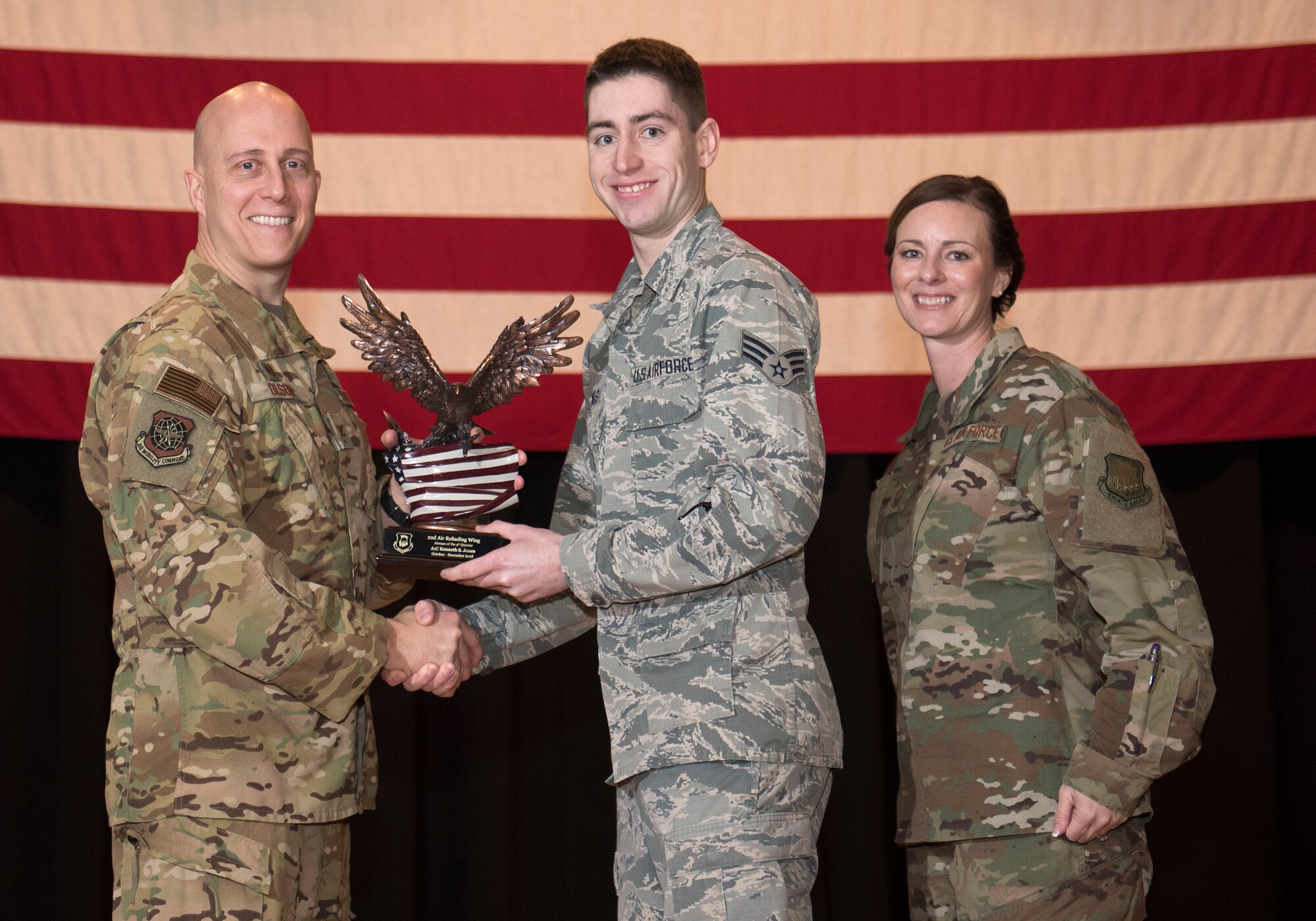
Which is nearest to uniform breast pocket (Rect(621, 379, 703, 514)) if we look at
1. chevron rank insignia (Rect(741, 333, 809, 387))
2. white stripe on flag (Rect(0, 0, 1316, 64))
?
chevron rank insignia (Rect(741, 333, 809, 387))

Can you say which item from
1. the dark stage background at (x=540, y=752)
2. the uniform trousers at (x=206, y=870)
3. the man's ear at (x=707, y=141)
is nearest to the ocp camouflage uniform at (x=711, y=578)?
the man's ear at (x=707, y=141)

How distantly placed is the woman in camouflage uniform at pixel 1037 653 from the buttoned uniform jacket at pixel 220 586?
916 mm

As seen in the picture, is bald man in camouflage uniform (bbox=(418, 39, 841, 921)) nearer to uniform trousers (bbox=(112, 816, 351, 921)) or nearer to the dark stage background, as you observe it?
uniform trousers (bbox=(112, 816, 351, 921))

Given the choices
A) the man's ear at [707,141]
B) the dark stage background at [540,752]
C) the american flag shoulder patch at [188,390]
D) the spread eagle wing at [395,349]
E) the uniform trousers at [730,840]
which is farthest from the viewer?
the dark stage background at [540,752]

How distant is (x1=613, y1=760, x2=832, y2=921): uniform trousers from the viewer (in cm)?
174

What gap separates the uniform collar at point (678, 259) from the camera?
1.99 meters

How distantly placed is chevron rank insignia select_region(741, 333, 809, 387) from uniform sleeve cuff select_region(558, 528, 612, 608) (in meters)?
0.36

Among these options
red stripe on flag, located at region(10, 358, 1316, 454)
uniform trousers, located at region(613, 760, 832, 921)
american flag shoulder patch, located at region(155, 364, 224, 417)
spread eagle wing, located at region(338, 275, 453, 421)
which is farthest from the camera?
red stripe on flag, located at region(10, 358, 1316, 454)

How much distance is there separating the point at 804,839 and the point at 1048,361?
87 cm

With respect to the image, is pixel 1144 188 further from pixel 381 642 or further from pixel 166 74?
pixel 166 74

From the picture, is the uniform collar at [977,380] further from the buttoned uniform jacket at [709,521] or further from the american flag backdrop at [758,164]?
the american flag backdrop at [758,164]

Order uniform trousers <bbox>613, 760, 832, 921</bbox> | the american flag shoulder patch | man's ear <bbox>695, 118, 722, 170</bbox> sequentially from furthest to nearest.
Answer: man's ear <bbox>695, 118, 722, 170</bbox>, the american flag shoulder patch, uniform trousers <bbox>613, 760, 832, 921</bbox>

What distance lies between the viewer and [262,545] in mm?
1862

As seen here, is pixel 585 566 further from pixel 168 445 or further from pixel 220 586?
pixel 168 445
